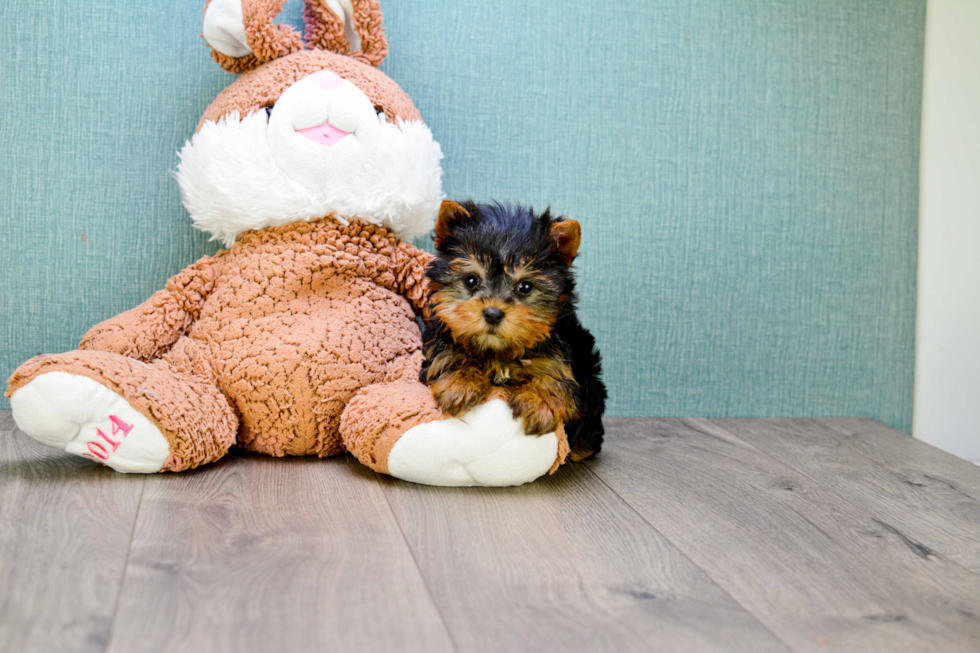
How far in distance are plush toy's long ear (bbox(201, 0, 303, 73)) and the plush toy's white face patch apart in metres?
0.13

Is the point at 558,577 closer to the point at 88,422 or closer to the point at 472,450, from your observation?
the point at 472,450

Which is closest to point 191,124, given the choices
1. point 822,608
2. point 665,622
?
point 665,622

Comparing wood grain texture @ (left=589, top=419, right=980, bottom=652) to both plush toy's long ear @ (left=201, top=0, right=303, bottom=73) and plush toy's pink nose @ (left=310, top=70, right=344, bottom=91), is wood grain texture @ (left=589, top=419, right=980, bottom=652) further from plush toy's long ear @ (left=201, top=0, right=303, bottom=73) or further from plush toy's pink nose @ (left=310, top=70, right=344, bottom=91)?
plush toy's long ear @ (left=201, top=0, right=303, bottom=73)

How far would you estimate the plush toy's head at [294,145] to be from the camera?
59.0 inches

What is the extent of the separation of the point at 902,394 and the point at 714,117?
3.21ft

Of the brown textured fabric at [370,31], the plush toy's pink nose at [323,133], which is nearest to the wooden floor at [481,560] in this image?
the plush toy's pink nose at [323,133]

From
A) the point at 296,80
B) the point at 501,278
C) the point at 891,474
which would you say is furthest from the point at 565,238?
the point at 891,474

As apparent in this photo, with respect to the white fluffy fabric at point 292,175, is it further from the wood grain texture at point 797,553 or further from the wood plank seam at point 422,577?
the wood grain texture at point 797,553

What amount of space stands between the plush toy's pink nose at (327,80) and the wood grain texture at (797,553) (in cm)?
96

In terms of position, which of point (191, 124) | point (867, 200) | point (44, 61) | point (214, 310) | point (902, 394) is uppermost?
point (44, 61)

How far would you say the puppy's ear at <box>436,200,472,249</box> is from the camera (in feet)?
4.28

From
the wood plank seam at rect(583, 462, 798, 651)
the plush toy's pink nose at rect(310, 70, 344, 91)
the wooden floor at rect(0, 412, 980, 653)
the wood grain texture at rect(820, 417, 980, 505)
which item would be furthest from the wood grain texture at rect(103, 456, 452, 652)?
the wood grain texture at rect(820, 417, 980, 505)

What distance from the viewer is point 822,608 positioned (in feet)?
3.17

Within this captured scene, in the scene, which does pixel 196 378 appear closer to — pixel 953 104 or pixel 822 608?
pixel 822 608
